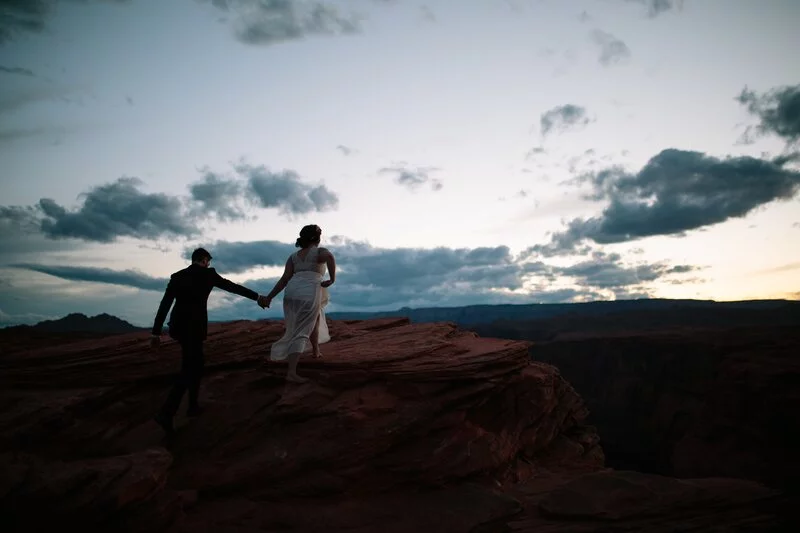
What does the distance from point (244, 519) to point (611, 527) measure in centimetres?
602

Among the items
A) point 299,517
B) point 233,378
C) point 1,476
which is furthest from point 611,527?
point 1,476

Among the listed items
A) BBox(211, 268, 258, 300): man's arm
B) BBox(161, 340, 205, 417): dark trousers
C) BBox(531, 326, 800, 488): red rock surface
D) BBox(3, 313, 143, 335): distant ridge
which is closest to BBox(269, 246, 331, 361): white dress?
BBox(211, 268, 258, 300): man's arm

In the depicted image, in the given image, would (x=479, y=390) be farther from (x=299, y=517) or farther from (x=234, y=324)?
(x=234, y=324)

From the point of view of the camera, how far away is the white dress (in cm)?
884

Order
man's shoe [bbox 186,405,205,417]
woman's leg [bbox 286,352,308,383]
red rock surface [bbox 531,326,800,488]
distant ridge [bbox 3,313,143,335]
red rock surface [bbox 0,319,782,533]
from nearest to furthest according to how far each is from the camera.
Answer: red rock surface [bbox 0,319,782,533]
man's shoe [bbox 186,405,205,417]
woman's leg [bbox 286,352,308,383]
red rock surface [bbox 531,326,800,488]
distant ridge [bbox 3,313,143,335]

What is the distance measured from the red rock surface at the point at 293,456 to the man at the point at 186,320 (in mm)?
822

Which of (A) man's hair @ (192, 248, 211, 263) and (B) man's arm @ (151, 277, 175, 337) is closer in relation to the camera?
(B) man's arm @ (151, 277, 175, 337)

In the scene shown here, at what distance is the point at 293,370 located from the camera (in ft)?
29.9

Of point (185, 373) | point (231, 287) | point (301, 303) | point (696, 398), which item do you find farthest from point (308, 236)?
point (696, 398)

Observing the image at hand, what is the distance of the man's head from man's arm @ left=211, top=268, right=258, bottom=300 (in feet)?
0.64

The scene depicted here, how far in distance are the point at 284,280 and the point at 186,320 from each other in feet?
6.09

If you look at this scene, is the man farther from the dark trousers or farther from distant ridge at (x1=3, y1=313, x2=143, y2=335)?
distant ridge at (x1=3, y1=313, x2=143, y2=335)

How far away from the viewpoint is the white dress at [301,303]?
8.84m

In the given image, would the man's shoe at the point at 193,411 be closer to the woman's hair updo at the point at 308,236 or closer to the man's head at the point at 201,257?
the man's head at the point at 201,257
